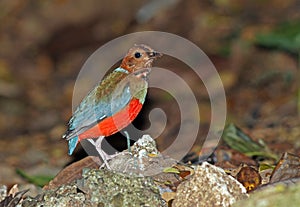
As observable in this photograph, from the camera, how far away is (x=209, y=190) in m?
4.24

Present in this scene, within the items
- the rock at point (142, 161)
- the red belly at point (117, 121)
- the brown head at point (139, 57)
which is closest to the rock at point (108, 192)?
the rock at point (142, 161)

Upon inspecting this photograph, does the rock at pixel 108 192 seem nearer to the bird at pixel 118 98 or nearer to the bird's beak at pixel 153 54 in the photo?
the bird at pixel 118 98

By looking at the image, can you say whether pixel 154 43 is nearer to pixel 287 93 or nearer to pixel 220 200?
pixel 287 93

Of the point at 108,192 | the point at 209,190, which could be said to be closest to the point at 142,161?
the point at 108,192

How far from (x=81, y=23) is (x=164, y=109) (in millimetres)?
3604

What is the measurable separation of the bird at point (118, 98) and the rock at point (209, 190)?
59cm

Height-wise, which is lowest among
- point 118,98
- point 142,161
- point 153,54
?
point 142,161

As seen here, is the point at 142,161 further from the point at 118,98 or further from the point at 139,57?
the point at 139,57

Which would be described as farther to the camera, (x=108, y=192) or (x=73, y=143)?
(x=73, y=143)

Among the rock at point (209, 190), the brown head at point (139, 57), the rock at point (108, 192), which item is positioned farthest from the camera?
the brown head at point (139, 57)

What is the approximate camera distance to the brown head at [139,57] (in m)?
→ 4.45

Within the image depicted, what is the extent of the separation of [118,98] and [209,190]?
855 mm

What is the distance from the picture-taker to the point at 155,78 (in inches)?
433

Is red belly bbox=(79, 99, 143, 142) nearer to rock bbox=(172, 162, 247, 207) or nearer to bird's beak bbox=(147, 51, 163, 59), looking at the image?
bird's beak bbox=(147, 51, 163, 59)
